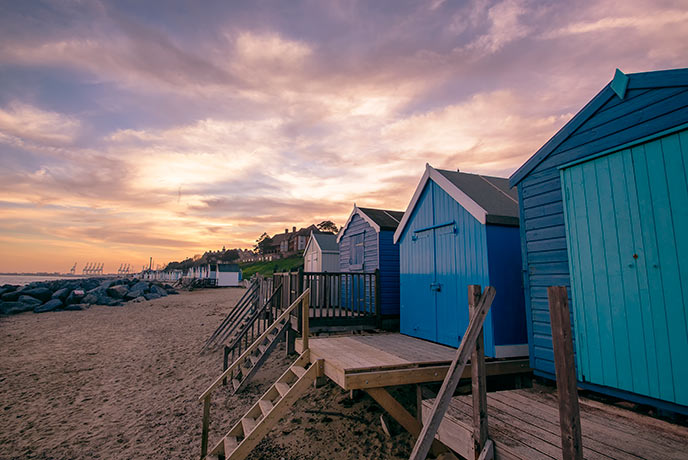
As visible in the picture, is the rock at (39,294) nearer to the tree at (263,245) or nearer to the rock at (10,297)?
the rock at (10,297)

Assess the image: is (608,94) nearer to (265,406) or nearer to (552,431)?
(552,431)

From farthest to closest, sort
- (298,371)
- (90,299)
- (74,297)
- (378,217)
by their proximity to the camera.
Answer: (90,299) → (74,297) → (378,217) → (298,371)

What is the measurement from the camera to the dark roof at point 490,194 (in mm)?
6230

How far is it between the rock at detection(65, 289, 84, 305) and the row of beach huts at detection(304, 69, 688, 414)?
32.4m

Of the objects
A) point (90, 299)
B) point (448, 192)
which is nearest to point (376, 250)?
point (448, 192)

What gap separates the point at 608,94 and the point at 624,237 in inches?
80.8

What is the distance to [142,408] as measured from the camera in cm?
757

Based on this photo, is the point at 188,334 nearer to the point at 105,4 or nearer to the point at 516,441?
the point at 105,4

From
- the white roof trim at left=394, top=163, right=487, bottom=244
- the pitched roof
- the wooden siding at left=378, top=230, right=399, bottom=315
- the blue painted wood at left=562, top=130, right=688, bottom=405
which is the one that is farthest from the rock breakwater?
the blue painted wood at left=562, top=130, right=688, bottom=405

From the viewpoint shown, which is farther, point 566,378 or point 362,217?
point 362,217

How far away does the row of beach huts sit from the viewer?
3.46 m

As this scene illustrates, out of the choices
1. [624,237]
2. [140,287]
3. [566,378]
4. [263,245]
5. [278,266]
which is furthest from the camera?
[263,245]

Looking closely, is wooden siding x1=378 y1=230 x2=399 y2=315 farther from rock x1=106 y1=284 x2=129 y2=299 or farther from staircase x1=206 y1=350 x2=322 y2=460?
rock x1=106 y1=284 x2=129 y2=299

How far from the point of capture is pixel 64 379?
9570mm
